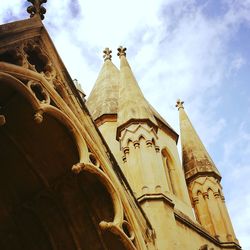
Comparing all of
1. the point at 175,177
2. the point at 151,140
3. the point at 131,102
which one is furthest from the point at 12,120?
the point at 175,177

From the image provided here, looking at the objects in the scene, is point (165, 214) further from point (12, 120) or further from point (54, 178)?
point (12, 120)

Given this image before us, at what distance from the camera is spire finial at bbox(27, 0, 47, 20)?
21.3 ft

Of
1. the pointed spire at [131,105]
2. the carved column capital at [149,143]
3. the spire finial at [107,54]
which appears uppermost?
the spire finial at [107,54]

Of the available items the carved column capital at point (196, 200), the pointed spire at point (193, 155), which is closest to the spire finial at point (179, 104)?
the pointed spire at point (193, 155)

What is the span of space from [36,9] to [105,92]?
10239mm

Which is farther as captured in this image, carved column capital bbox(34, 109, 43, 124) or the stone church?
the stone church

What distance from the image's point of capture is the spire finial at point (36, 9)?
6500 millimetres

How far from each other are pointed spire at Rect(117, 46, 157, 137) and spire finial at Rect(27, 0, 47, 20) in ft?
13.9

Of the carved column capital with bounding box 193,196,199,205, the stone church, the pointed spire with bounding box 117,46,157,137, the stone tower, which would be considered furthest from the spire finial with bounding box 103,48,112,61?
the stone church

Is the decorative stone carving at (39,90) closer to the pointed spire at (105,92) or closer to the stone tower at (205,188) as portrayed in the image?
the stone tower at (205,188)

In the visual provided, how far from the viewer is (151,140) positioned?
31.9ft

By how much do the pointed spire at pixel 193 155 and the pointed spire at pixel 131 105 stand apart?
3.48m

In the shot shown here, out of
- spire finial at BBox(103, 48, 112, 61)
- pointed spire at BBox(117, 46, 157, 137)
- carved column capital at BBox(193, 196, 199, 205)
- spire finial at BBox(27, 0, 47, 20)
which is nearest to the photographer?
spire finial at BBox(27, 0, 47, 20)

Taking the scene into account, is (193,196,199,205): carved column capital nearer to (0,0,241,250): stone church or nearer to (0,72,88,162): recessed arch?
(0,0,241,250): stone church
